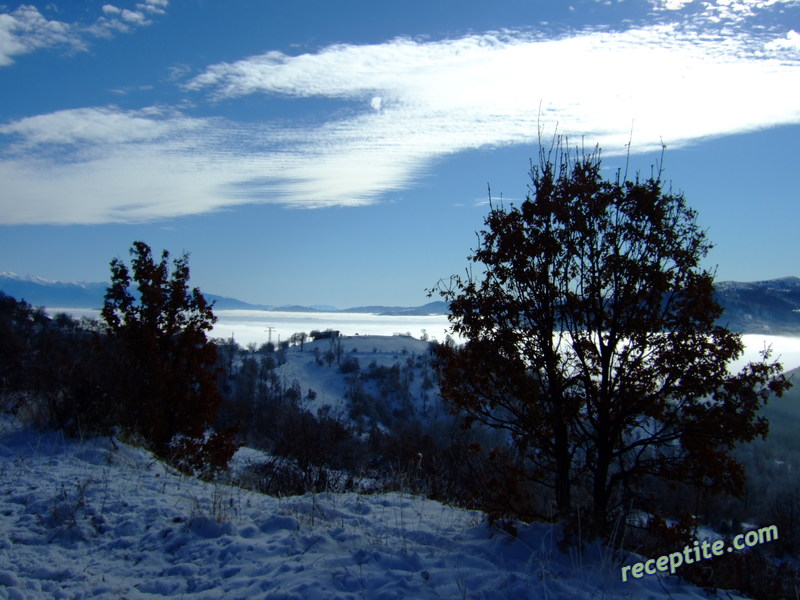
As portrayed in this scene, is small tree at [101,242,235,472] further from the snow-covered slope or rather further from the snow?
the snow-covered slope

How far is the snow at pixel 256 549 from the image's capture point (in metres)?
5.30

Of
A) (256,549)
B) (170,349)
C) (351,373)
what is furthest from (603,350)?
(351,373)

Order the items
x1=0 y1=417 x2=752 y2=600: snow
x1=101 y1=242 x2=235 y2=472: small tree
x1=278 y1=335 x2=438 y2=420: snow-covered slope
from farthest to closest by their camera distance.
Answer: x1=278 y1=335 x2=438 y2=420: snow-covered slope
x1=101 y1=242 x2=235 y2=472: small tree
x1=0 y1=417 x2=752 y2=600: snow

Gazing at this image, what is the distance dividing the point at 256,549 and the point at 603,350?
14.8ft

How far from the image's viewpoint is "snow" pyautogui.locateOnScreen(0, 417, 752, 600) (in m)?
5.30

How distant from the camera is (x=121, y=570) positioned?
18.5 ft

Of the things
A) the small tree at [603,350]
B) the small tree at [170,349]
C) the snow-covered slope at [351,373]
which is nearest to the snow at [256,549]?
the small tree at [603,350]

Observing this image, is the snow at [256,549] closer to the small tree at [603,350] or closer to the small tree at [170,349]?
the small tree at [603,350]

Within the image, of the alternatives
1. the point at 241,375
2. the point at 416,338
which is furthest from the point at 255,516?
the point at 416,338

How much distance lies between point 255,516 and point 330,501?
1310mm

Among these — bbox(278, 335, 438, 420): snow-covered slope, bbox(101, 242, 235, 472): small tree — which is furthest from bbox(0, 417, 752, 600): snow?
bbox(278, 335, 438, 420): snow-covered slope

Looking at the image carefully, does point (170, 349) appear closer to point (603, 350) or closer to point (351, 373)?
point (603, 350)

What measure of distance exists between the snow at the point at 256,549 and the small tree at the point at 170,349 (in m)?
6.38

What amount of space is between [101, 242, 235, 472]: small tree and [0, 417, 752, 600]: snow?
638 centimetres
